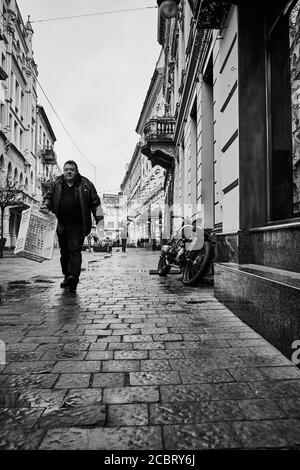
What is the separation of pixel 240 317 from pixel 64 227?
2844 mm

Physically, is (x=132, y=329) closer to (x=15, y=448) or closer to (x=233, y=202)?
(x=15, y=448)

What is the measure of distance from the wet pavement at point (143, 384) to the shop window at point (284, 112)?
130cm

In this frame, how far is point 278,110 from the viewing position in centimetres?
387

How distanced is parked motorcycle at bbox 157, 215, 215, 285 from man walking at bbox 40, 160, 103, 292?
67.4 inches

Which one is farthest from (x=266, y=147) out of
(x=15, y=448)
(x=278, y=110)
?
(x=15, y=448)

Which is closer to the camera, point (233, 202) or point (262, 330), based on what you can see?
point (262, 330)

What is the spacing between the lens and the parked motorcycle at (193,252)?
5.56 m

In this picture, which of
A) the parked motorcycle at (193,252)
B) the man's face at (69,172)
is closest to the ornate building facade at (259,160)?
the parked motorcycle at (193,252)

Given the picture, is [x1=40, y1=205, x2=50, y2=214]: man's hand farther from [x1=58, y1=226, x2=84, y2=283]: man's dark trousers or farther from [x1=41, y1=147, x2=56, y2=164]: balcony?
[x1=41, y1=147, x2=56, y2=164]: balcony

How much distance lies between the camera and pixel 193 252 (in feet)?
19.4

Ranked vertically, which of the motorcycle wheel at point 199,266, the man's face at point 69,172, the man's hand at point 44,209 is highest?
the man's face at point 69,172

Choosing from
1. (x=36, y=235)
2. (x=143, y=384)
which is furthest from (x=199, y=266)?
(x=143, y=384)

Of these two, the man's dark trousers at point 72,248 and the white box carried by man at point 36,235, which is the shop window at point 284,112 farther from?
the white box carried by man at point 36,235

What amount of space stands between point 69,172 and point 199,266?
92.6 inches
